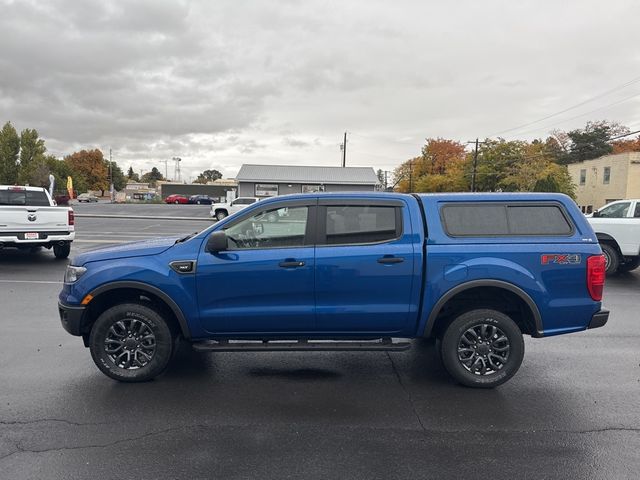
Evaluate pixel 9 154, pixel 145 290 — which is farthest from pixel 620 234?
pixel 9 154

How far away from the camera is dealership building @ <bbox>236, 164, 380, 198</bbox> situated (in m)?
46.9

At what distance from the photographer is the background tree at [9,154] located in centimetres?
5444

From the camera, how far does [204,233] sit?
4.58 m

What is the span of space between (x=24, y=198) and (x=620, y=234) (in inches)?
557

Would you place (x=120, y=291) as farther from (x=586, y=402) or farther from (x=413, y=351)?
(x=586, y=402)

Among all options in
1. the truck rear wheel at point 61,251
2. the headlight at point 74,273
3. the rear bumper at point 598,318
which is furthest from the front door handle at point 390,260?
the truck rear wheel at point 61,251

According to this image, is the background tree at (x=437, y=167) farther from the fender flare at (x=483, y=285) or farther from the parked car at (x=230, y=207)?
the fender flare at (x=483, y=285)

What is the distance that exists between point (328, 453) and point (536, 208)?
293 centimetres

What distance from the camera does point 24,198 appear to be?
39.6 ft

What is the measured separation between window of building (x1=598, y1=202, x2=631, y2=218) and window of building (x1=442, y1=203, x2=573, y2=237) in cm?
814

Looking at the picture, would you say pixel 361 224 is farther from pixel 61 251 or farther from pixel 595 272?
pixel 61 251

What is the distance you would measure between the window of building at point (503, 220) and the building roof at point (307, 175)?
4290 cm

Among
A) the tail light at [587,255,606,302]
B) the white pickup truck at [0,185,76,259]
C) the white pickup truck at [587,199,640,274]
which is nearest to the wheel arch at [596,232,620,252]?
the white pickup truck at [587,199,640,274]

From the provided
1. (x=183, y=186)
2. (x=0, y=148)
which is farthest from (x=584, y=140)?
(x=0, y=148)
